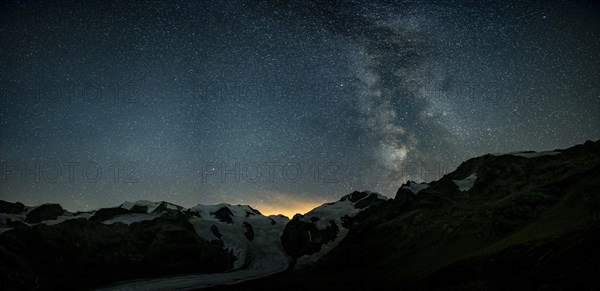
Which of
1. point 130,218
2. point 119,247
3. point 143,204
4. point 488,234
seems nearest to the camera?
point 488,234

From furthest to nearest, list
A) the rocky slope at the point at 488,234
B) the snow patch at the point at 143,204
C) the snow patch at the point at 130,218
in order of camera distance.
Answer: the snow patch at the point at 143,204
the snow patch at the point at 130,218
the rocky slope at the point at 488,234

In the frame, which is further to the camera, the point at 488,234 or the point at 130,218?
the point at 130,218

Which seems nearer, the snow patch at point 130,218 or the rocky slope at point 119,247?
the rocky slope at point 119,247

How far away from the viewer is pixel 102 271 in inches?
3322

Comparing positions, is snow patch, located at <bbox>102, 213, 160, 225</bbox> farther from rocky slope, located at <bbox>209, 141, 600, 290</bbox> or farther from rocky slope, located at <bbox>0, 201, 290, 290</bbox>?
rocky slope, located at <bbox>209, 141, 600, 290</bbox>

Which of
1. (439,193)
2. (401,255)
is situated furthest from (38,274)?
(439,193)

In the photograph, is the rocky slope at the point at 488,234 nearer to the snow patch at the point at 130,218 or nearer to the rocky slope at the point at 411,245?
the rocky slope at the point at 411,245

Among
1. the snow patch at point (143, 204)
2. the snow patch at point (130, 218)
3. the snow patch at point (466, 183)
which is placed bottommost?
the snow patch at point (466, 183)

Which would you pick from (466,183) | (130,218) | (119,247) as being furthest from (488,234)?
(130,218)

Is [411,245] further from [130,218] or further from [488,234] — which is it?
[130,218]

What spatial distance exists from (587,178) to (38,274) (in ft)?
325

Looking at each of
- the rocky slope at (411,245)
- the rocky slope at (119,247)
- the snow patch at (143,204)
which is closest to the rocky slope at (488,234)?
the rocky slope at (411,245)

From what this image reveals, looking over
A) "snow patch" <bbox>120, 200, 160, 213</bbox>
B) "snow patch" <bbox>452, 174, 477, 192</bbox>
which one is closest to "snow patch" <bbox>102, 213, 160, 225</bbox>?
"snow patch" <bbox>120, 200, 160, 213</bbox>

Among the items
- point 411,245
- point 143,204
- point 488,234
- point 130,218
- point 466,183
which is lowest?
point 411,245
